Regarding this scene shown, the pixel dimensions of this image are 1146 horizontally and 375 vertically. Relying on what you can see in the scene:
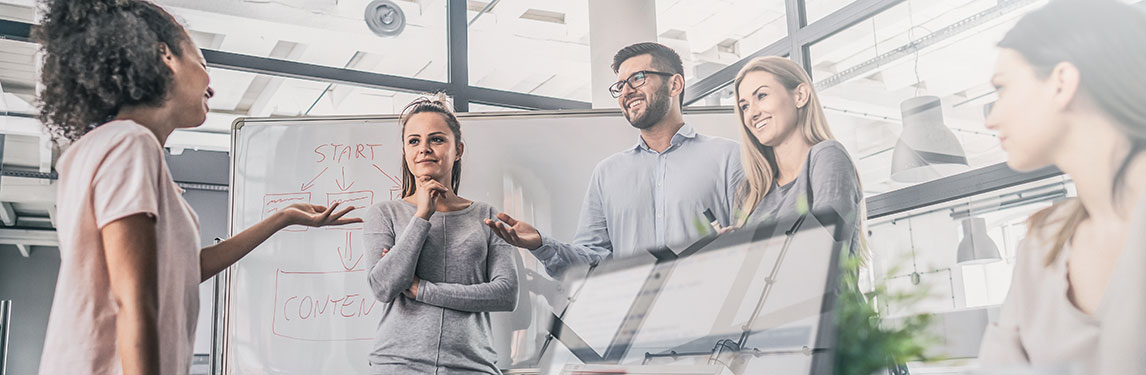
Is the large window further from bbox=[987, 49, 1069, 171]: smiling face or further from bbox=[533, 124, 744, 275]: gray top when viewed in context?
bbox=[987, 49, 1069, 171]: smiling face

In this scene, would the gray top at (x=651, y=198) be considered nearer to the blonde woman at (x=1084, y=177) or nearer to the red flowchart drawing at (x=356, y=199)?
the red flowchart drawing at (x=356, y=199)

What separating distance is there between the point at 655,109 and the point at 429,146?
71 cm

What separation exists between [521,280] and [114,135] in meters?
1.99

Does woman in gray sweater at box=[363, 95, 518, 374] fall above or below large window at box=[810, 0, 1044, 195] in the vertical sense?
below

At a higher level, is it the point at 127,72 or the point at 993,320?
the point at 127,72

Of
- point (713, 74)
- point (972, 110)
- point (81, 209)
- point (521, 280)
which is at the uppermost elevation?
point (713, 74)

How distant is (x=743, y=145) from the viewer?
216 cm

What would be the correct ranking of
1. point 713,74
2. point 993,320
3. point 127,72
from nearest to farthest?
point 127,72, point 993,320, point 713,74

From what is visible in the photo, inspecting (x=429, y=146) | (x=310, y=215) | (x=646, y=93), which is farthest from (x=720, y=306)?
(x=646, y=93)

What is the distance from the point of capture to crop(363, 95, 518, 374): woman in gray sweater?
201cm

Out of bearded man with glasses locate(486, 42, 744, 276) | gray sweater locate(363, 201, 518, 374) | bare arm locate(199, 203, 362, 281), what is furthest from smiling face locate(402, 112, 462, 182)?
bare arm locate(199, 203, 362, 281)

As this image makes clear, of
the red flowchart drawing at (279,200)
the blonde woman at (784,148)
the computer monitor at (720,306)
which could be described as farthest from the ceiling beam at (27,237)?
the computer monitor at (720,306)

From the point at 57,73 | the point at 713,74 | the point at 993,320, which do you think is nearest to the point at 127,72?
the point at 57,73

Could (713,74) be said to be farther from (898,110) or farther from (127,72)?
(127,72)
